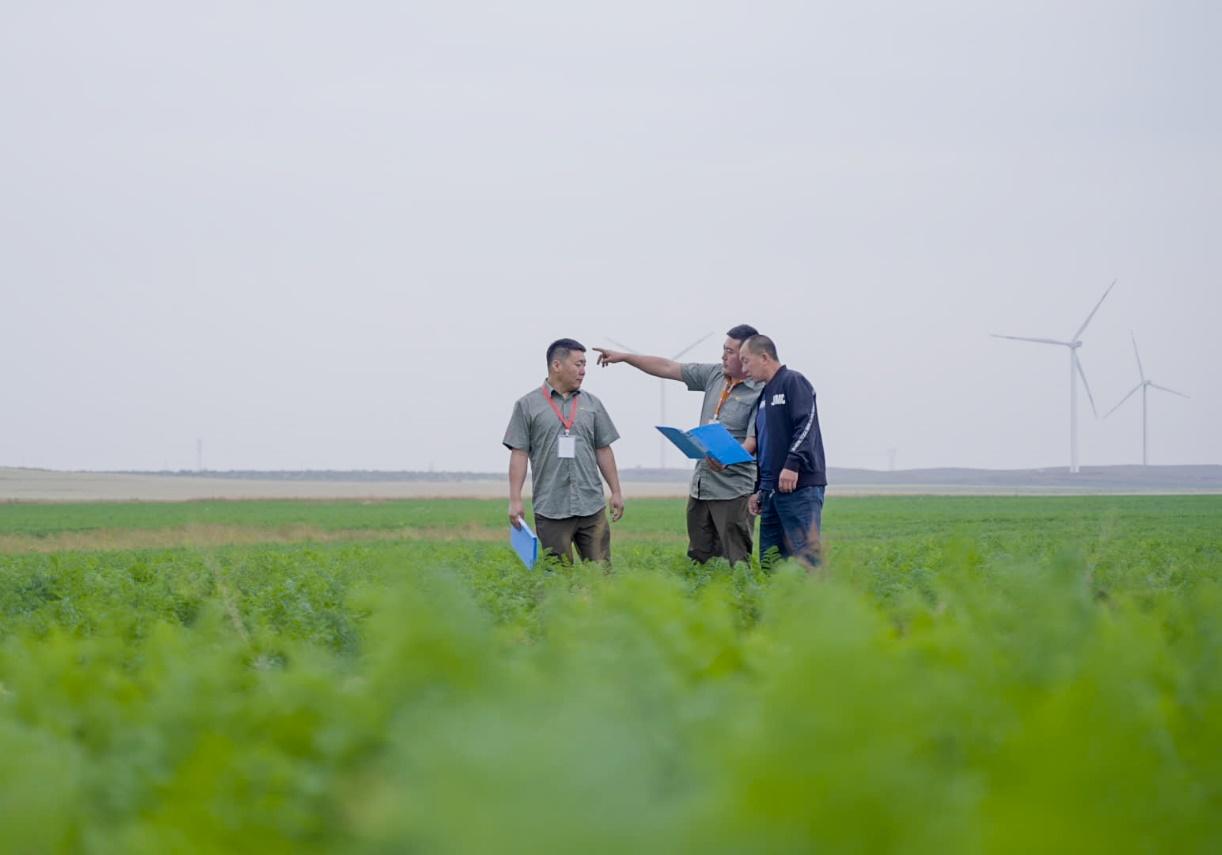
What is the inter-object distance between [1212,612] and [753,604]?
12.4 ft

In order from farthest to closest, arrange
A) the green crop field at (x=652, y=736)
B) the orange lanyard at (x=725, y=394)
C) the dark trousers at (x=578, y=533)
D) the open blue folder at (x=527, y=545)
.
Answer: the orange lanyard at (x=725, y=394), the dark trousers at (x=578, y=533), the open blue folder at (x=527, y=545), the green crop field at (x=652, y=736)

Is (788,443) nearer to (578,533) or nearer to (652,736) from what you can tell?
(578,533)

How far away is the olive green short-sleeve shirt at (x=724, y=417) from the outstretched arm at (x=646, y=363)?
12 centimetres

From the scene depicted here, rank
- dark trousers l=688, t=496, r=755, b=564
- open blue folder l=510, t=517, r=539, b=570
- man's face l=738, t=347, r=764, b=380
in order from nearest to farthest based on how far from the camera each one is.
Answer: open blue folder l=510, t=517, r=539, b=570 < man's face l=738, t=347, r=764, b=380 < dark trousers l=688, t=496, r=755, b=564

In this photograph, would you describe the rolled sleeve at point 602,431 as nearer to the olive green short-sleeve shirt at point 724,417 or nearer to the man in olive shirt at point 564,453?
the man in olive shirt at point 564,453

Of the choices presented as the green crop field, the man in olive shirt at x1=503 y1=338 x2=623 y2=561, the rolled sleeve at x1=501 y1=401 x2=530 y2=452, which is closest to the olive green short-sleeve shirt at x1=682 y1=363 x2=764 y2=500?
the man in olive shirt at x1=503 y1=338 x2=623 y2=561

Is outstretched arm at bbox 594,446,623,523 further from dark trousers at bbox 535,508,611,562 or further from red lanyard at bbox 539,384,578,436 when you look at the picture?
red lanyard at bbox 539,384,578,436

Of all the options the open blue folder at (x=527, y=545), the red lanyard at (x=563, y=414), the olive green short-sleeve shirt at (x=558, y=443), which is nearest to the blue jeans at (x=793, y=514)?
the olive green short-sleeve shirt at (x=558, y=443)

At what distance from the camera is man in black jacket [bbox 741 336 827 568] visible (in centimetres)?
972

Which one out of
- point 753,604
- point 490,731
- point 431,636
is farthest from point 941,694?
point 753,604

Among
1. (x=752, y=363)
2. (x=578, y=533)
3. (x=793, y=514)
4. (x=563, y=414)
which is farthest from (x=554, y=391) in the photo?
(x=793, y=514)

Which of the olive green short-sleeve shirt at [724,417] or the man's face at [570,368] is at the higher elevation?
the man's face at [570,368]

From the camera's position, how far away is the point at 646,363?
1113cm

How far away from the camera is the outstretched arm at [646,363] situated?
1099cm
